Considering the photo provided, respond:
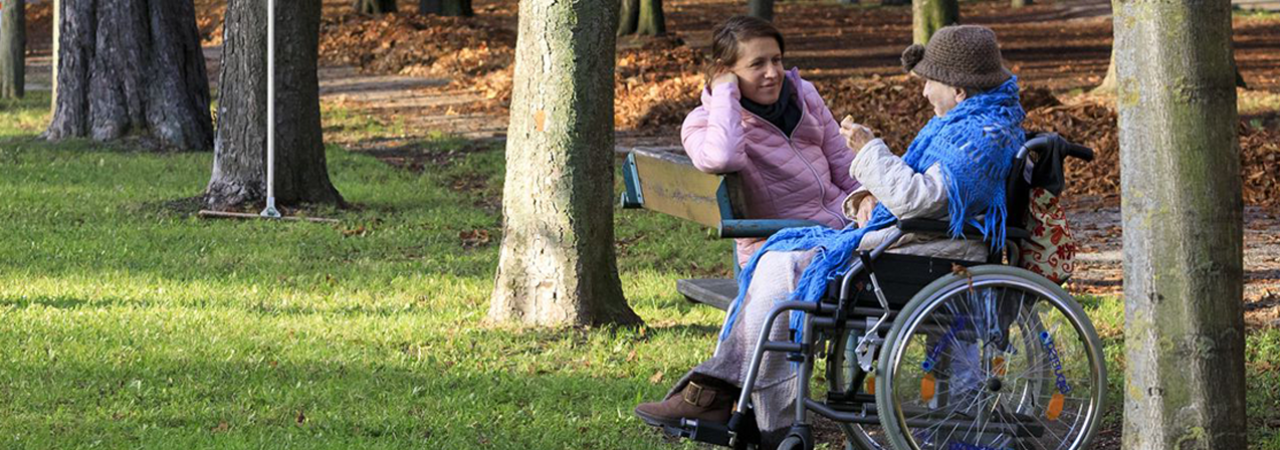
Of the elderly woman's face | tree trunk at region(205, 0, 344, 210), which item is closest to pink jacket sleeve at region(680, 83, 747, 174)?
the elderly woman's face

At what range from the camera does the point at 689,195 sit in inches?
248

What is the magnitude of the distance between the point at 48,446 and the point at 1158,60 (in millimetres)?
3478

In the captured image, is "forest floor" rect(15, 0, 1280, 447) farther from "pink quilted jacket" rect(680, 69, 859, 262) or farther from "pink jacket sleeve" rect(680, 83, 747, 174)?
"pink jacket sleeve" rect(680, 83, 747, 174)

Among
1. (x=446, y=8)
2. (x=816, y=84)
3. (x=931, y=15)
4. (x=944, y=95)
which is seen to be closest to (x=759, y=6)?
(x=816, y=84)

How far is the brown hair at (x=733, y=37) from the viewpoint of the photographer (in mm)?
5996

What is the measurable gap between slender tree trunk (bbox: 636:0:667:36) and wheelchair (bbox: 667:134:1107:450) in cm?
2435

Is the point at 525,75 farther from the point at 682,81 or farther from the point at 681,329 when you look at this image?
the point at 682,81

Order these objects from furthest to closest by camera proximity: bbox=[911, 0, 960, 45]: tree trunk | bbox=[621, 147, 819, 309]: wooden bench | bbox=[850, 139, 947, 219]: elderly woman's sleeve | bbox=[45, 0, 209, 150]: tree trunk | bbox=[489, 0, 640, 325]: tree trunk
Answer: bbox=[911, 0, 960, 45]: tree trunk → bbox=[45, 0, 209, 150]: tree trunk → bbox=[489, 0, 640, 325]: tree trunk → bbox=[621, 147, 819, 309]: wooden bench → bbox=[850, 139, 947, 219]: elderly woman's sleeve

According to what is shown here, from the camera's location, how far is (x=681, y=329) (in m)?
7.74

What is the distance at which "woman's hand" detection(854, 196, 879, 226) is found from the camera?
5.52m

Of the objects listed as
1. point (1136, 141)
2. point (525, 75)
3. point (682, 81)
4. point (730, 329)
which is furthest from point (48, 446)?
point (682, 81)

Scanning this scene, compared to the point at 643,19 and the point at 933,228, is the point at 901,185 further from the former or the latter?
the point at 643,19

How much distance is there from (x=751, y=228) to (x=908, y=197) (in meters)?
0.67

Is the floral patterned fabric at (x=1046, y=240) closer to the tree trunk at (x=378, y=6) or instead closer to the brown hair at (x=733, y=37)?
the brown hair at (x=733, y=37)
